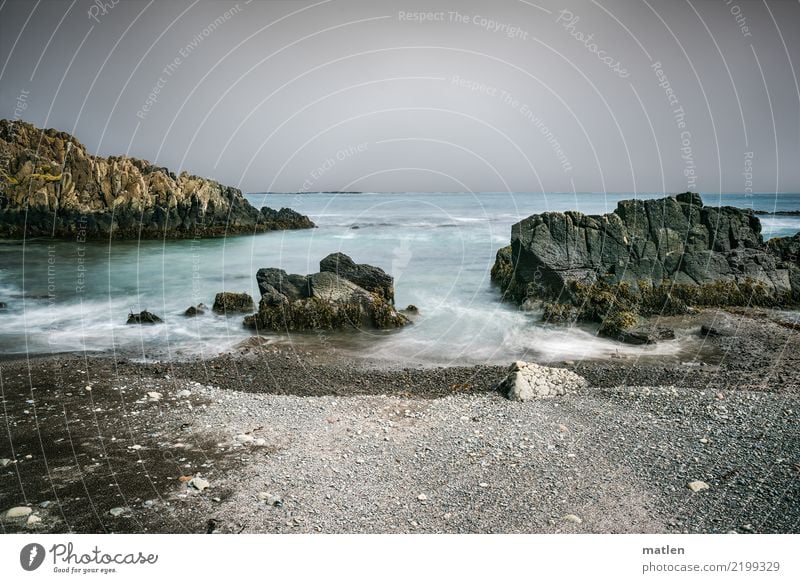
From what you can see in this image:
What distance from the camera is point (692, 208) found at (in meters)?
14.6

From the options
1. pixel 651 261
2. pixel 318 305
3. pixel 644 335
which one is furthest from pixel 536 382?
pixel 651 261

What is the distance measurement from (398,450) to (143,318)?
8.66m

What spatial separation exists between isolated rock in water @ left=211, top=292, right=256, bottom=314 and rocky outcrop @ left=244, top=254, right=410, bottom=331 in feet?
3.09

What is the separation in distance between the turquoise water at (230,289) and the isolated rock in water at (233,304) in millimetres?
759

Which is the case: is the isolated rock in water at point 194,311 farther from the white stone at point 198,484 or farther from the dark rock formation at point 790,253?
the dark rock formation at point 790,253

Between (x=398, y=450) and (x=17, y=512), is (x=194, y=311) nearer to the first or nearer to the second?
(x=17, y=512)

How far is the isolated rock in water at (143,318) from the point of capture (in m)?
11.7

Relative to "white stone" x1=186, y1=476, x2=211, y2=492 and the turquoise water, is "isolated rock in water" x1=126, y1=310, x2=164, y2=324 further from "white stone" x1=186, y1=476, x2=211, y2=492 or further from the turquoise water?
"white stone" x1=186, y1=476, x2=211, y2=492

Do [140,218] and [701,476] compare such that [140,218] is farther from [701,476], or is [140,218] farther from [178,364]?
[701,476]

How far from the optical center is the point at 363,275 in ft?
43.7

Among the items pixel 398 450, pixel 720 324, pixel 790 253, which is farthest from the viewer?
pixel 790 253

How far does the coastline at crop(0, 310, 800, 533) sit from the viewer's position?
4375 millimetres

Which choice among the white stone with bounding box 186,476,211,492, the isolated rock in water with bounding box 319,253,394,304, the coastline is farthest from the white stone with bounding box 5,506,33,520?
the isolated rock in water with bounding box 319,253,394,304
